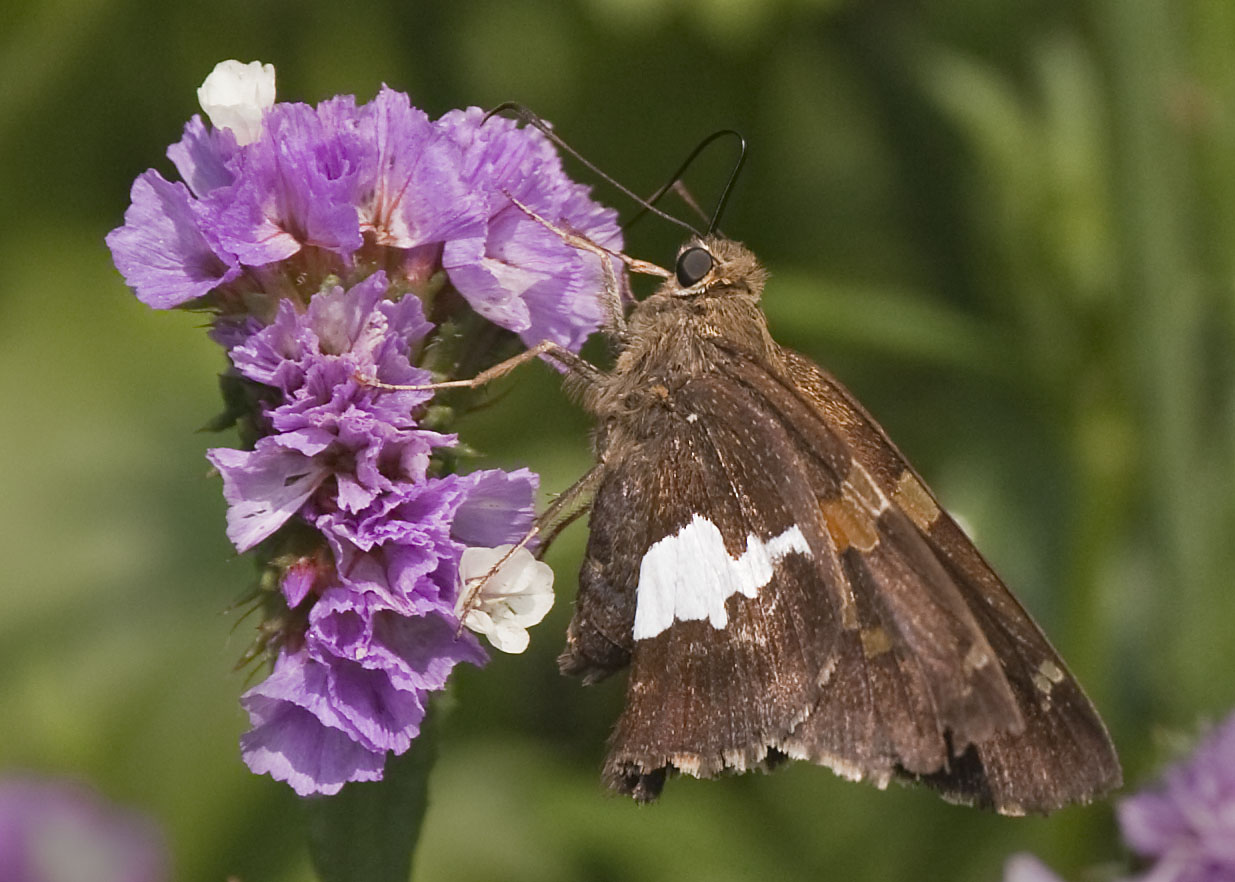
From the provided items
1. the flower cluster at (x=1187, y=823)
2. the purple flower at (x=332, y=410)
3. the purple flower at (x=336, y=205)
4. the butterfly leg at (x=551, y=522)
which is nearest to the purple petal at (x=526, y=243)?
the purple flower at (x=336, y=205)

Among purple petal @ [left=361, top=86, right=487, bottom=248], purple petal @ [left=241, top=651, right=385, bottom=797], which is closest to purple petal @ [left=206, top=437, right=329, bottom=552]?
purple petal @ [left=241, top=651, right=385, bottom=797]

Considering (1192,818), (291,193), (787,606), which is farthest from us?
(1192,818)

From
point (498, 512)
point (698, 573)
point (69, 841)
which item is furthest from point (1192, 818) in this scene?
point (69, 841)

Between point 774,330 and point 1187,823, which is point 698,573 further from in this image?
point 774,330

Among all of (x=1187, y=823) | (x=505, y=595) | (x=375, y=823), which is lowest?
(x=1187, y=823)

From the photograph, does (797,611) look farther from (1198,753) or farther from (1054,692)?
(1198,753)

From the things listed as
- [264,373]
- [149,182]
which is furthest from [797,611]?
[149,182]

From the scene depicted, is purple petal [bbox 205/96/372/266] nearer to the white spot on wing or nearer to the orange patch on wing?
the white spot on wing
